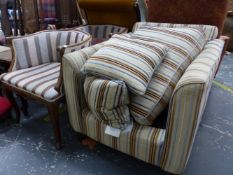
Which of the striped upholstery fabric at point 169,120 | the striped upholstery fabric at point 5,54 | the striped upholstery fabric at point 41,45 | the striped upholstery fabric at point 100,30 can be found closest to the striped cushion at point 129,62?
the striped upholstery fabric at point 169,120

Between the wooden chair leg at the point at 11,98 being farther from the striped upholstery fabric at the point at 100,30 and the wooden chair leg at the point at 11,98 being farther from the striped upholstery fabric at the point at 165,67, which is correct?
the striped upholstery fabric at the point at 100,30

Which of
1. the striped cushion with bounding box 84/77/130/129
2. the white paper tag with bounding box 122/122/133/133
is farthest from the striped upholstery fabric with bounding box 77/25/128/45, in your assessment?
the white paper tag with bounding box 122/122/133/133

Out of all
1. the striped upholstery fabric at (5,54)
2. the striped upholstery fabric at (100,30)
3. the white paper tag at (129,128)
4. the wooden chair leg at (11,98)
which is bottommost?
the wooden chair leg at (11,98)

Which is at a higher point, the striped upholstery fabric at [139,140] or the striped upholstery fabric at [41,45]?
the striped upholstery fabric at [41,45]

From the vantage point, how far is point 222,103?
76.4 inches

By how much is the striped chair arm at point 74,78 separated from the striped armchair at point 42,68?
7cm

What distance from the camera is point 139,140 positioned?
3.65 feet

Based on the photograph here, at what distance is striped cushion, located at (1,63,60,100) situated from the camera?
1.30 metres

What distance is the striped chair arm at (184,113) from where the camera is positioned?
89cm

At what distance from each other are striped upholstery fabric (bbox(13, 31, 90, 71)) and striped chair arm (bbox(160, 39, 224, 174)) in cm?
80

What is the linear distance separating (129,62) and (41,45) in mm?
828

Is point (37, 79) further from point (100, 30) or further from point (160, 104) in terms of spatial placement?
point (100, 30)

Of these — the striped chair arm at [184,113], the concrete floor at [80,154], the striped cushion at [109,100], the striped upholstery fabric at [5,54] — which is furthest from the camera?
the striped upholstery fabric at [5,54]

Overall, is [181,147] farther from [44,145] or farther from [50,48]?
[50,48]
